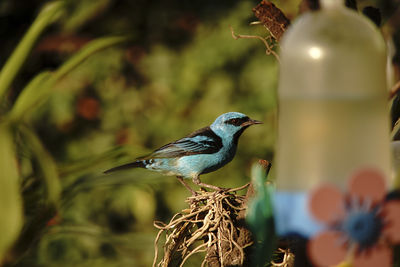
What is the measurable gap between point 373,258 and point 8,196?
0.66 m

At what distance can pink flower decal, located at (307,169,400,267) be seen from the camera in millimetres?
918

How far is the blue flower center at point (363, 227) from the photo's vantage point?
936mm

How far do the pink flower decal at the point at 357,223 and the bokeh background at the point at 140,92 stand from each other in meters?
2.33

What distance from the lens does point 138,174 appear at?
1.51 metres

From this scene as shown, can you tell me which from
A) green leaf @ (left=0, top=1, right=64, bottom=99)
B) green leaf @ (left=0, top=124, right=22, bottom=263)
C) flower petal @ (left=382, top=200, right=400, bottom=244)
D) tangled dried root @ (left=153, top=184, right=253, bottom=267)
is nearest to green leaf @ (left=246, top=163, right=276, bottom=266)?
flower petal @ (left=382, top=200, right=400, bottom=244)

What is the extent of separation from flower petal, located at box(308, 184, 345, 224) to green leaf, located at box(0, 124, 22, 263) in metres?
0.55

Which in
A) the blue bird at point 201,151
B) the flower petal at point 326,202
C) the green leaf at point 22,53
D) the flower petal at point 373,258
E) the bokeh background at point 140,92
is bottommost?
the bokeh background at point 140,92

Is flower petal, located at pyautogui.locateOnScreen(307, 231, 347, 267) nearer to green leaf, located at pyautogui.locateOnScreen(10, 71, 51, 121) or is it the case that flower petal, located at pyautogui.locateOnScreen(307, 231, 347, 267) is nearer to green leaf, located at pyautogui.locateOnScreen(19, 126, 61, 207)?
green leaf, located at pyautogui.locateOnScreen(19, 126, 61, 207)

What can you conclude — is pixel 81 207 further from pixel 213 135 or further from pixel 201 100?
pixel 213 135

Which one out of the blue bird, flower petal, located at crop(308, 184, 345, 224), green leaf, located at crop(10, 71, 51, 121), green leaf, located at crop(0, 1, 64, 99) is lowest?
the blue bird

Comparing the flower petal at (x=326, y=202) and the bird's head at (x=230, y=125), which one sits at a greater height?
the flower petal at (x=326, y=202)

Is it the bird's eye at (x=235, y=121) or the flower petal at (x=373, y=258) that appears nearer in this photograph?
the flower petal at (x=373, y=258)

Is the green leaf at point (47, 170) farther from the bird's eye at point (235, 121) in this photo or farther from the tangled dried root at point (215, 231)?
the bird's eye at point (235, 121)

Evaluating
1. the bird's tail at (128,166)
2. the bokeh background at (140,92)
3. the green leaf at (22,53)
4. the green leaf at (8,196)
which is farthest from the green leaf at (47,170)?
the bokeh background at (140,92)
